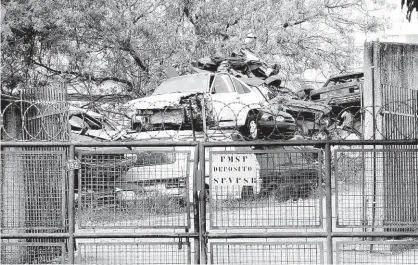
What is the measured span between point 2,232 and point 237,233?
2.69m

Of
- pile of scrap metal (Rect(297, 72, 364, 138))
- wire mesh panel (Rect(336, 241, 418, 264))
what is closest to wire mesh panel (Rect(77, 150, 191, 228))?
wire mesh panel (Rect(336, 241, 418, 264))

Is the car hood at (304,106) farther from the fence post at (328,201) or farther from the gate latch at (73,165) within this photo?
the gate latch at (73,165)

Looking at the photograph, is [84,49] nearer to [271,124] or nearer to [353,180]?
[271,124]

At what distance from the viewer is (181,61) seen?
2511cm

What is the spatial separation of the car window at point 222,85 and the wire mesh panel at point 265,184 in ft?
40.0

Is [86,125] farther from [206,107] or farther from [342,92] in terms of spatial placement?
[342,92]

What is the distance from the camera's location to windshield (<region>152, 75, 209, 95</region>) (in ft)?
65.4

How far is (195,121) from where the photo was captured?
17703 millimetres

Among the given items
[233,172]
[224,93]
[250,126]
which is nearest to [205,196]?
[233,172]

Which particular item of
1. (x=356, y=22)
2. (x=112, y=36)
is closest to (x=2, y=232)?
(x=112, y=36)

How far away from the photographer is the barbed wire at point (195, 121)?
9.57 m

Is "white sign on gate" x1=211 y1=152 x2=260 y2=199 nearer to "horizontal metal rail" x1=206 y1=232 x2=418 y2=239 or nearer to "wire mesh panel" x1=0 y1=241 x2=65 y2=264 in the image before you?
"horizontal metal rail" x1=206 y1=232 x2=418 y2=239

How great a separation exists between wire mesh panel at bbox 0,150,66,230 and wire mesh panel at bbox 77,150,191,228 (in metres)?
0.56

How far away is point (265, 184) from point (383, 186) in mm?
2097
